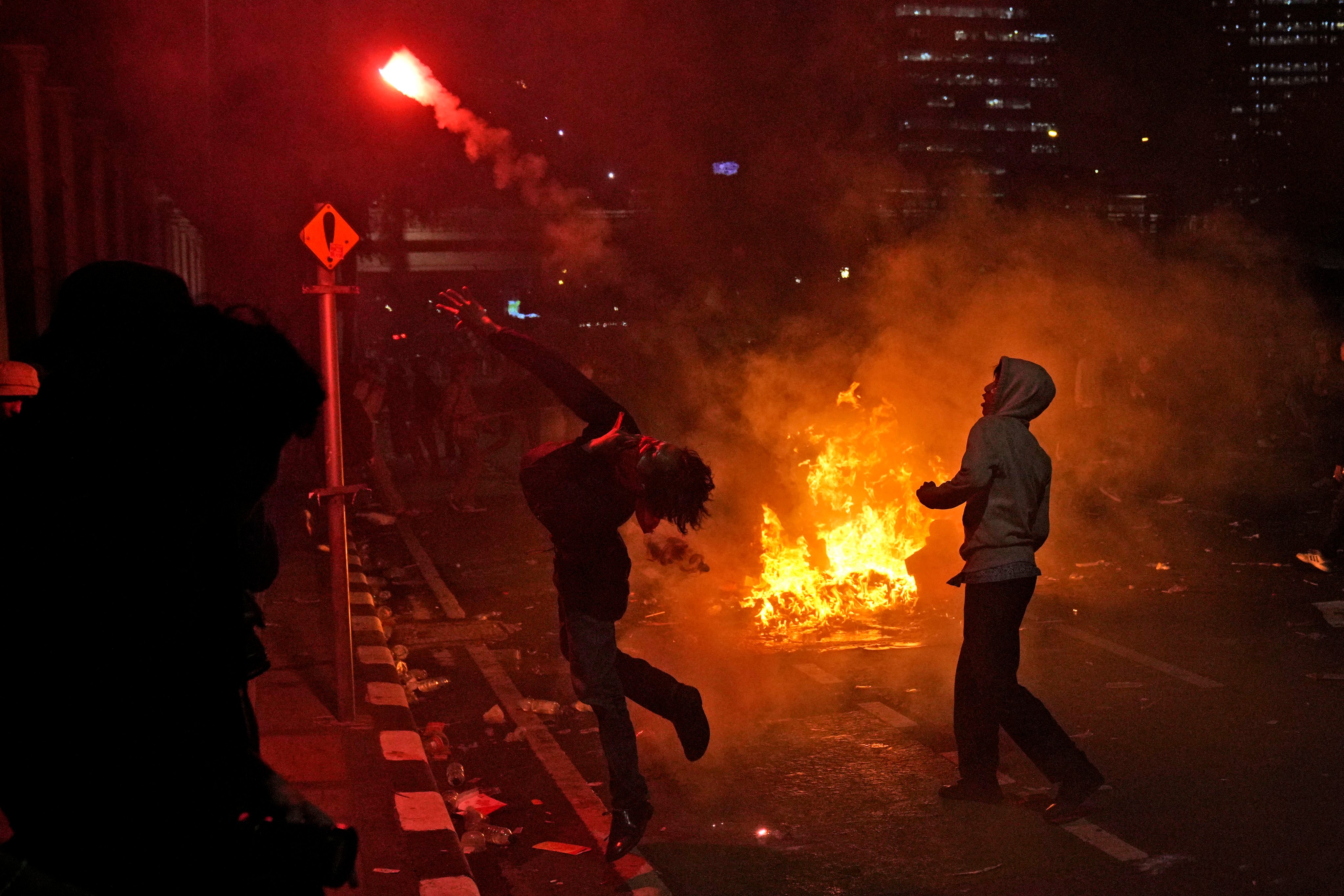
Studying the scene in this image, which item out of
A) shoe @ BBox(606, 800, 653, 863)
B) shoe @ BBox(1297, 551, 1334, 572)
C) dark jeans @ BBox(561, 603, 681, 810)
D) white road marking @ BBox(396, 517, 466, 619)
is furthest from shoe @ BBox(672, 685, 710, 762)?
shoe @ BBox(1297, 551, 1334, 572)

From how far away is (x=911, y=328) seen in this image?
1319cm

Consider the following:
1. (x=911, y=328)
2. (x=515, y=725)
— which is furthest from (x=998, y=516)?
(x=911, y=328)

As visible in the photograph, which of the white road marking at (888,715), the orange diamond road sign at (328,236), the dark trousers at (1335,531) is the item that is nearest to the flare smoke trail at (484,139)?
the orange diamond road sign at (328,236)

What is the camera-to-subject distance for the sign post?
5.53 m

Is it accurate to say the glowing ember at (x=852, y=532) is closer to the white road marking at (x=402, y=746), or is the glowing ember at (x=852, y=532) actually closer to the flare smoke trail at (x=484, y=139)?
the white road marking at (x=402, y=746)

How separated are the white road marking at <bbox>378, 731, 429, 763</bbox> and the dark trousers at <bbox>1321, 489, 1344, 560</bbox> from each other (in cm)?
769

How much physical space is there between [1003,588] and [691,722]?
1.38 metres

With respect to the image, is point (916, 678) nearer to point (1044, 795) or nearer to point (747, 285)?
point (1044, 795)

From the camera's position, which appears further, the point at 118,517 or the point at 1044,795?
the point at 1044,795

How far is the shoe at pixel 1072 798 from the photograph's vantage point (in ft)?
15.2

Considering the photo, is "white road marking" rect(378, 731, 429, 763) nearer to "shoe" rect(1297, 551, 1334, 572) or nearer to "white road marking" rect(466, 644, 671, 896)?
"white road marking" rect(466, 644, 671, 896)

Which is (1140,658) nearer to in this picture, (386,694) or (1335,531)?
(1335,531)

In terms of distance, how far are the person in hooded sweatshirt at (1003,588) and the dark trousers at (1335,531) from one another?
604 centimetres

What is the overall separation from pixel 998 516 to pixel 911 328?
28.5 feet
